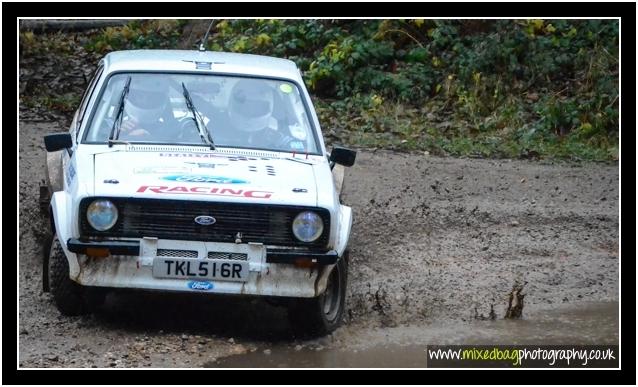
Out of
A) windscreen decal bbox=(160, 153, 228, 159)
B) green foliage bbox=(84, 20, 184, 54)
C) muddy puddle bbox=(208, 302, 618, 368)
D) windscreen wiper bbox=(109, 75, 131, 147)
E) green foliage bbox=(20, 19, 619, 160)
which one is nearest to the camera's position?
muddy puddle bbox=(208, 302, 618, 368)

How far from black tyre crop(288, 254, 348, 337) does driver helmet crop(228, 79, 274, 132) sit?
1.15 metres

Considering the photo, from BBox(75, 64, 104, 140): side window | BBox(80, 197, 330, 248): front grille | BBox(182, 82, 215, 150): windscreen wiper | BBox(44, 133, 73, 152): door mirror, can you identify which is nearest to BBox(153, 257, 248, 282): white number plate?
BBox(80, 197, 330, 248): front grille

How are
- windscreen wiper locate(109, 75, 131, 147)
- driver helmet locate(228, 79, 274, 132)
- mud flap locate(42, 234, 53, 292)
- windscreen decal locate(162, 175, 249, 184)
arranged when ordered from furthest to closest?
driver helmet locate(228, 79, 274, 132)
windscreen wiper locate(109, 75, 131, 147)
mud flap locate(42, 234, 53, 292)
windscreen decal locate(162, 175, 249, 184)

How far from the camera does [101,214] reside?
20.5 feet

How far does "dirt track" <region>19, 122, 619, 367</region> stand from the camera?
654 centimetres

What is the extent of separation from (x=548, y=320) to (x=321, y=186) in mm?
2017

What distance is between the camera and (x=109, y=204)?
6234 millimetres

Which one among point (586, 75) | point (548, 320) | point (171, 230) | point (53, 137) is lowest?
point (548, 320)

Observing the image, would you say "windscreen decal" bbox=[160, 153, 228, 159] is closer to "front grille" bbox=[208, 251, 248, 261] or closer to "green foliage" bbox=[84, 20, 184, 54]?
"front grille" bbox=[208, 251, 248, 261]

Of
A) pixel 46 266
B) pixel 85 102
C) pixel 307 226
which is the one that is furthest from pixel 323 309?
pixel 85 102

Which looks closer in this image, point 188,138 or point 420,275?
point 188,138

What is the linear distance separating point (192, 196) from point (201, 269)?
0.43m
